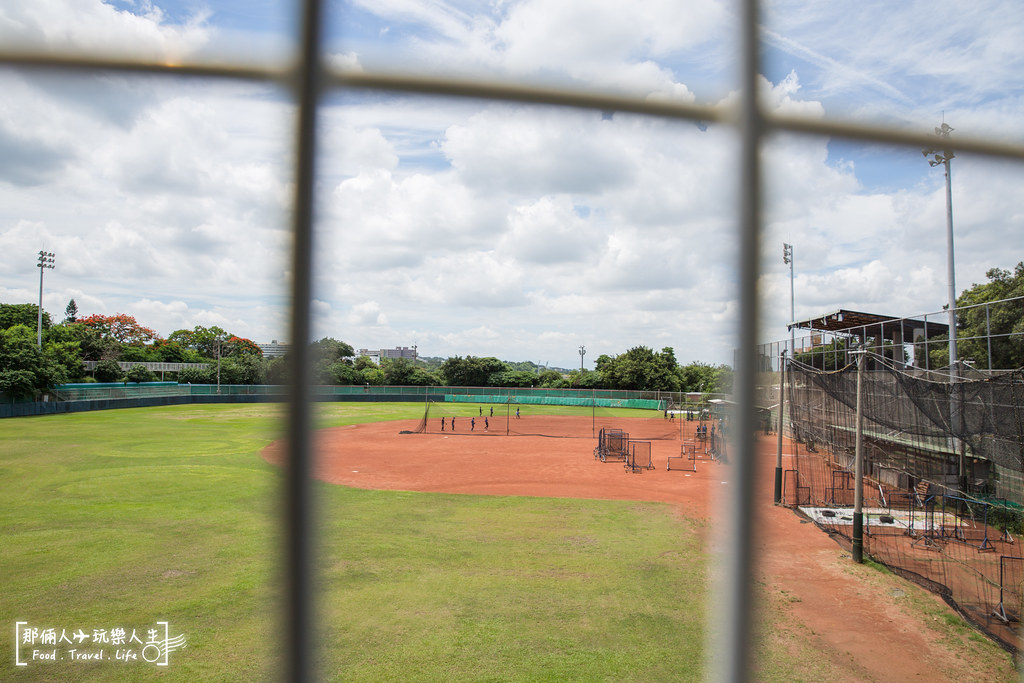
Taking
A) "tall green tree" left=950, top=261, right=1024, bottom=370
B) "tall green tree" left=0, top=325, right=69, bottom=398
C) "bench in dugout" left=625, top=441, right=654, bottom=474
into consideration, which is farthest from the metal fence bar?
"tall green tree" left=0, top=325, right=69, bottom=398

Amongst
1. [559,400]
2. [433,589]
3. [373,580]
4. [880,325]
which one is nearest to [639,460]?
[880,325]

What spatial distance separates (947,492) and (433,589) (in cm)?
1033

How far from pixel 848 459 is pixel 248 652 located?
46.0 ft

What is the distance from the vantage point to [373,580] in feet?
25.1

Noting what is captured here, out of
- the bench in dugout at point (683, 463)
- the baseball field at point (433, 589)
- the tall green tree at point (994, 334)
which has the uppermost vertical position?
the tall green tree at point (994, 334)

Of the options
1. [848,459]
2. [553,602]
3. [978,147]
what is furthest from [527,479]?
[978,147]

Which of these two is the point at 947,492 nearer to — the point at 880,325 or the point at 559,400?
the point at 880,325

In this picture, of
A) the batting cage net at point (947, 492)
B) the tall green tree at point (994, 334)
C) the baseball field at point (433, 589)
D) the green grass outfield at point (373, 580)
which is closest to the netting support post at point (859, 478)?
the batting cage net at point (947, 492)

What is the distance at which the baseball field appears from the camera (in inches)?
215

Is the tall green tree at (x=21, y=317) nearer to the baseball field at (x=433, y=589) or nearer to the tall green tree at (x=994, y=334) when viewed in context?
the baseball field at (x=433, y=589)

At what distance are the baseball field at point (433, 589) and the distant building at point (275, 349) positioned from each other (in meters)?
0.07

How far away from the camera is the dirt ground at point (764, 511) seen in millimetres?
5582

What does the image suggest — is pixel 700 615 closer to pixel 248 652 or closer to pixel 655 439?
pixel 248 652

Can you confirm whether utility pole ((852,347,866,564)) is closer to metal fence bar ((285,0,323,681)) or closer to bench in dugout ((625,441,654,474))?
bench in dugout ((625,441,654,474))
